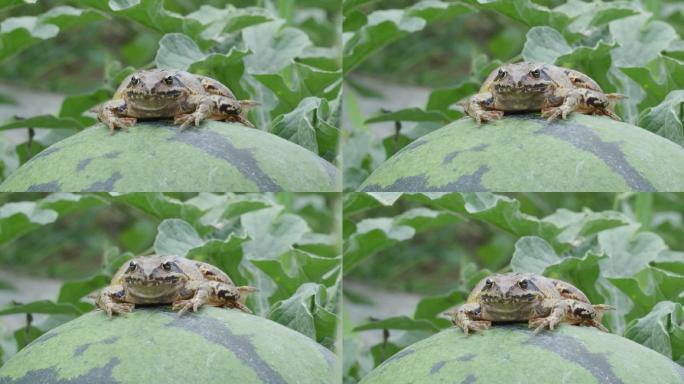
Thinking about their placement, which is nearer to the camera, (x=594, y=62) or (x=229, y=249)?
(x=229, y=249)

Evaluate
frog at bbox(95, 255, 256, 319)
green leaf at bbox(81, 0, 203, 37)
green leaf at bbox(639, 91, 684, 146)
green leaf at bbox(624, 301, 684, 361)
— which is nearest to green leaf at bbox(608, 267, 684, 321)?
green leaf at bbox(624, 301, 684, 361)

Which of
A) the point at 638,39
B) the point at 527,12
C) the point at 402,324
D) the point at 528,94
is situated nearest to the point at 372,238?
the point at 402,324

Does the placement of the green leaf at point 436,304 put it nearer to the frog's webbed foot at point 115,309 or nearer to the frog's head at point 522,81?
the frog's head at point 522,81


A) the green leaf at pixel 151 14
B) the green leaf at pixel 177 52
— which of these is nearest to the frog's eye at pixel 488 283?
the green leaf at pixel 177 52

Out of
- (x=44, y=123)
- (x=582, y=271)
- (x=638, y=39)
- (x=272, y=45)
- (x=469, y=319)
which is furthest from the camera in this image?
(x=638, y=39)

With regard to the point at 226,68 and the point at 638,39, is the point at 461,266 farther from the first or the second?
the point at 638,39

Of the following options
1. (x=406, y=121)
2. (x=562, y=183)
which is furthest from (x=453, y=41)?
(x=562, y=183)

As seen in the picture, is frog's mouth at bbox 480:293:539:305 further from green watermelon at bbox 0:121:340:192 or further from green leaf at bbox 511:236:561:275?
green watermelon at bbox 0:121:340:192
